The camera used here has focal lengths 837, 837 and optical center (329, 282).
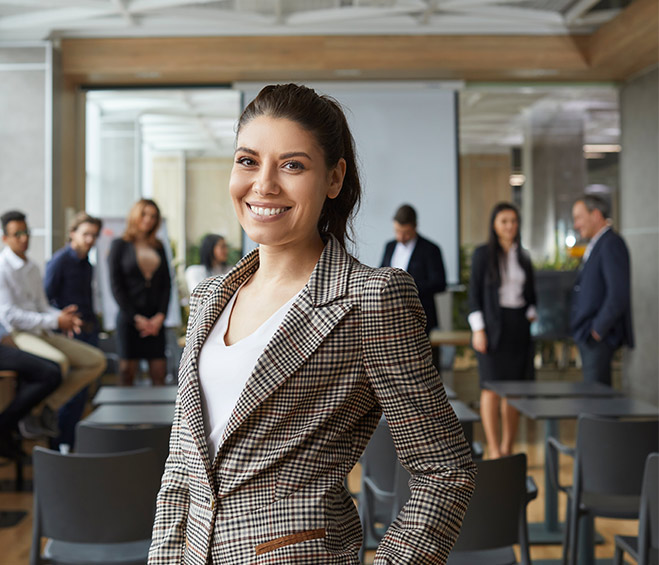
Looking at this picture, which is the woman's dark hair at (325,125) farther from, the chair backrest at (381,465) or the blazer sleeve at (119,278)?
the blazer sleeve at (119,278)

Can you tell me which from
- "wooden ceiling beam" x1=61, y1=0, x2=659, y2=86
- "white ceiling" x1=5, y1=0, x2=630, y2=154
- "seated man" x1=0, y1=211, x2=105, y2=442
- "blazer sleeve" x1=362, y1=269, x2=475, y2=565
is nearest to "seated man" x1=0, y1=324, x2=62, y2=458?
"seated man" x1=0, y1=211, x2=105, y2=442

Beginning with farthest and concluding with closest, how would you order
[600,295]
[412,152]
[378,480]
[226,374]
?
[412,152]
[600,295]
[378,480]
[226,374]

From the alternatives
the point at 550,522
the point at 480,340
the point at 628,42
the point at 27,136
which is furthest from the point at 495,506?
the point at 27,136

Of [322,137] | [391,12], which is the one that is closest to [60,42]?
[391,12]

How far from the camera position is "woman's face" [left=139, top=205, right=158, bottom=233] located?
5711 mm

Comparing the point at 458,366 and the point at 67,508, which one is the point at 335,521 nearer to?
the point at 67,508

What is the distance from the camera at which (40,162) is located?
313 inches

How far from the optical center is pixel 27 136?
7.92m

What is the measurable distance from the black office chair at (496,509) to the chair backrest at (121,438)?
1164mm

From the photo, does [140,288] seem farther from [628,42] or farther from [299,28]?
[628,42]

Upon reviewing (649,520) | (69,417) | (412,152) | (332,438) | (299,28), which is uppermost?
(299,28)

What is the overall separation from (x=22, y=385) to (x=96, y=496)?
9.98 feet

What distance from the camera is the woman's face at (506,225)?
209 inches

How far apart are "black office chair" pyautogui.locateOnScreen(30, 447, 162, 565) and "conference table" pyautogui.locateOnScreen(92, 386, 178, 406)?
1.61 meters
